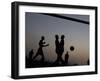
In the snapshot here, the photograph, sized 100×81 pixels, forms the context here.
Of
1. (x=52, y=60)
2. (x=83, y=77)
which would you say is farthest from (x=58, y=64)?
(x=83, y=77)

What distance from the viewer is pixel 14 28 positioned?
153cm

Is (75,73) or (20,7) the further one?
(75,73)

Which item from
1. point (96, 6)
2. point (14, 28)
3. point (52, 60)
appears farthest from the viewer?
point (96, 6)

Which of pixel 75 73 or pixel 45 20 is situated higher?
pixel 45 20

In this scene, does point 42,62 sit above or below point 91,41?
below

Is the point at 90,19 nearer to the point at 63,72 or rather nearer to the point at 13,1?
the point at 63,72

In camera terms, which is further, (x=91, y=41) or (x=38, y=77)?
(x=91, y=41)

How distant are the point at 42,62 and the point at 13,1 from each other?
0.36 meters

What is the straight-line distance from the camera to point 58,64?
1650 mm

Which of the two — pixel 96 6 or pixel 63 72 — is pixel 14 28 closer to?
pixel 63 72

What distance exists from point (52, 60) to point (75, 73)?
0.51ft

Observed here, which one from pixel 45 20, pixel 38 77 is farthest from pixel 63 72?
pixel 45 20

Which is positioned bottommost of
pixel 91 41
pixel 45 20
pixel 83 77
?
pixel 83 77

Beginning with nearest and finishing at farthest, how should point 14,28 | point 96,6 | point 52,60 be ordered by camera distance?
point 14,28, point 52,60, point 96,6
